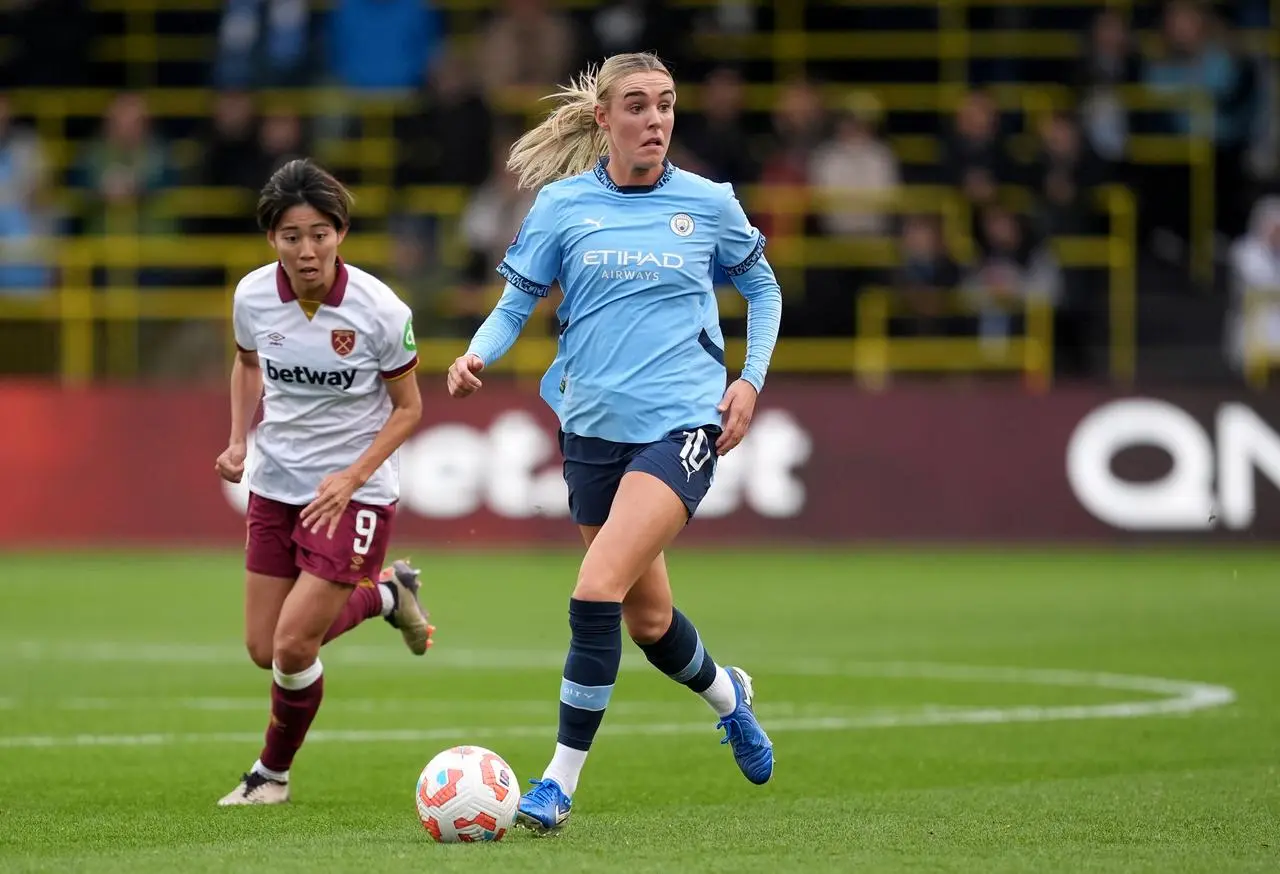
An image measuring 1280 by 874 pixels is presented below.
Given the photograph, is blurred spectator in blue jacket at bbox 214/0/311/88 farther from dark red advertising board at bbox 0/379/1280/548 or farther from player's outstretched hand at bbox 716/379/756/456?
player's outstretched hand at bbox 716/379/756/456

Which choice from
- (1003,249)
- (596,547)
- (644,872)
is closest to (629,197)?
(596,547)

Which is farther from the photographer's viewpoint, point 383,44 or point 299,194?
point 383,44

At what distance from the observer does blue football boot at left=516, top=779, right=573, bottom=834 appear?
23.1ft

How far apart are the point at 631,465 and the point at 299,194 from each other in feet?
5.46

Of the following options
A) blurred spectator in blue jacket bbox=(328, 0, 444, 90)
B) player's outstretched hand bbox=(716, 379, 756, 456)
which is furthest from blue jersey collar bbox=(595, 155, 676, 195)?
blurred spectator in blue jacket bbox=(328, 0, 444, 90)

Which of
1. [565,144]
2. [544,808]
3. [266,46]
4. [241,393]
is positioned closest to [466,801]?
[544,808]

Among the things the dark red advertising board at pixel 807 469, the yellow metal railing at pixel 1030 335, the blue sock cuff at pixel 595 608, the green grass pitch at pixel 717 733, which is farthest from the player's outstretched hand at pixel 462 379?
the yellow metal railing at pixel 1030 335

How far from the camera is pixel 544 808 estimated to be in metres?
7.05

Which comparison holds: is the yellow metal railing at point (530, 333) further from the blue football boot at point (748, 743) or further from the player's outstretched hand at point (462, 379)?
the player's outstretched hand at point (462, 379)

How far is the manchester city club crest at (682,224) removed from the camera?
24.7 ft

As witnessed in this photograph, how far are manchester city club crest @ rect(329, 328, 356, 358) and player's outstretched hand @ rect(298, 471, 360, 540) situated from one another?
1.62ft

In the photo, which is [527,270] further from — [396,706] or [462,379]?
[396,706]

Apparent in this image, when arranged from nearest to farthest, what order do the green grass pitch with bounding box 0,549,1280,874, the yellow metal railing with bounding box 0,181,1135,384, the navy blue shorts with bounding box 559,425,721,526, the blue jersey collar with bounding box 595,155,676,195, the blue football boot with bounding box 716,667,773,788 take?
1. the green grass pitch with bounding box 0,549,1280,874
2. the navy blue shorts with bounding box 559,425,721,526
3. the blue jersey collar with bounding box 595,155,676,195
4. the blue football boot with bounding box 716,667,773,788
5. the yellow metal railing with bounding box 0,181,1135,384

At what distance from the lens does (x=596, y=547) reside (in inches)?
282
